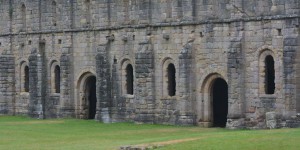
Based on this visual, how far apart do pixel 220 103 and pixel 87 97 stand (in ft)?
35.1

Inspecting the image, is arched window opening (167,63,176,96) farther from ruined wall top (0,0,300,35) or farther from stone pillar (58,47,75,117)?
stone pillar (58,47,75,117)

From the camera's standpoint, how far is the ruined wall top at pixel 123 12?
5281cm

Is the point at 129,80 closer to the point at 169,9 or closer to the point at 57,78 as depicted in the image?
the point at 169,9

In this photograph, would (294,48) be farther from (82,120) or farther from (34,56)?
(34,56)

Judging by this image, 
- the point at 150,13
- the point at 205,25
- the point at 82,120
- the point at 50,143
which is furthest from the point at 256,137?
the point at 82,120

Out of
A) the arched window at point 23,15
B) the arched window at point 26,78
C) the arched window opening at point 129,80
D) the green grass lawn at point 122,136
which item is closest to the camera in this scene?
the green grass lawn at point 122,136

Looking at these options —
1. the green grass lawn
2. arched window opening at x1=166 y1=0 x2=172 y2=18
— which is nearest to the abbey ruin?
arched window opening at x1=166 y1=0 x2=172 y2=18

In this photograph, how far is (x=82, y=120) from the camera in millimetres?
63406

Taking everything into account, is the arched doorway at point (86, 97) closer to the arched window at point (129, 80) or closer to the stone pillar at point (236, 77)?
the arched window at point (129, 80)

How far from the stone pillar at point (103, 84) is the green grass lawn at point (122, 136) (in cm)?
85

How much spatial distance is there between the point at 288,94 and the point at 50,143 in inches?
447

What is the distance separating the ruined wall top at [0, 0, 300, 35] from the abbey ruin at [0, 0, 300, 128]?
0.05 m

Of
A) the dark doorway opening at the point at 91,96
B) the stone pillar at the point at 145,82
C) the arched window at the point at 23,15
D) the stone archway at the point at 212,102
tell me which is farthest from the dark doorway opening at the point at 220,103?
the arched window at the point at 23,15

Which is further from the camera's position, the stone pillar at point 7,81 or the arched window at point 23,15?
the stone pillar at point 7,81
